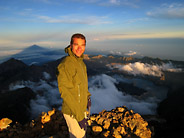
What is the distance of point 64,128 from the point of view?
803 cm

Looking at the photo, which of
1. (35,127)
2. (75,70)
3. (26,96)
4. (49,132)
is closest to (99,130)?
(49,132)

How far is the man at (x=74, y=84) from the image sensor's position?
106 inches

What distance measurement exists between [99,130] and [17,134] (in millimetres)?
4884

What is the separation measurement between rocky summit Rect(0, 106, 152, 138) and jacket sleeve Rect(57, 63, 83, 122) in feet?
15.9

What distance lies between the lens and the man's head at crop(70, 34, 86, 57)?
288 centimetres

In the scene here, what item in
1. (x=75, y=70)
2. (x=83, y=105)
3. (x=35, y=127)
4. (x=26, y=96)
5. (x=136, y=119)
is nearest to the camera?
(x=75, y=70)

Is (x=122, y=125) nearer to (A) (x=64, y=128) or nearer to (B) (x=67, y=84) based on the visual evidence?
(A) (x=64, y=128)

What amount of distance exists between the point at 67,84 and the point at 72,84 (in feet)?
Result: 0.44

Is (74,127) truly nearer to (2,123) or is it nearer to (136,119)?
(2,123)

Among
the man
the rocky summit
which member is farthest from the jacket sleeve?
the rocky summit

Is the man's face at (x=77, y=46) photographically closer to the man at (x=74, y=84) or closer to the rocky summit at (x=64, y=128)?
the man at (x=74, y=84)

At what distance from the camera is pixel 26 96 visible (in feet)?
630

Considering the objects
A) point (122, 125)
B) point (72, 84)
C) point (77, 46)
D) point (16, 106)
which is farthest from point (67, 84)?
point (16, 106)

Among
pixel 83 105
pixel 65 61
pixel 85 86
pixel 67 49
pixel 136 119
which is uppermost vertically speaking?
pixel 67 49
